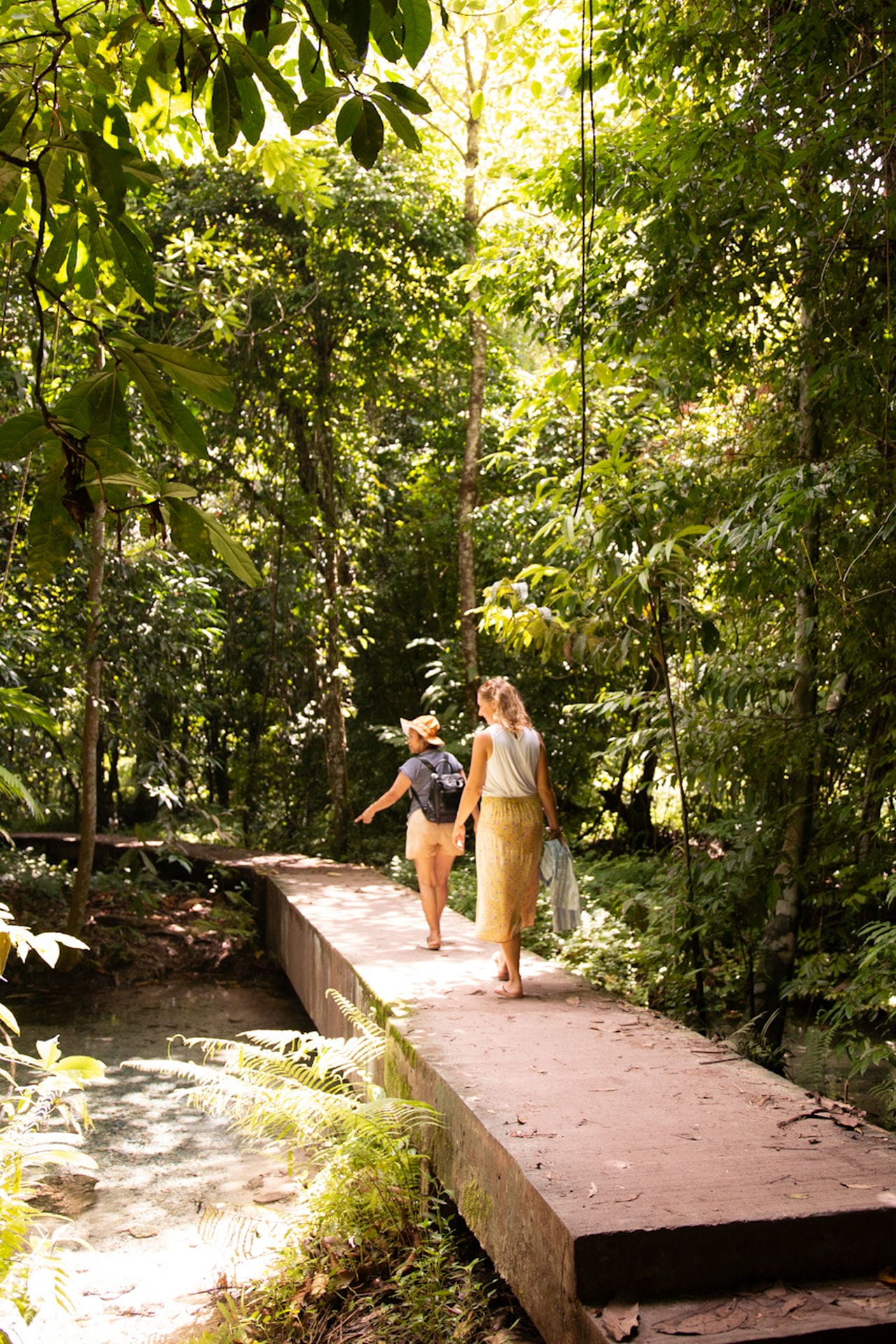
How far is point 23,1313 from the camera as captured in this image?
10.7 feet

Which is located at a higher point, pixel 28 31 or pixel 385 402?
pixel 385 402

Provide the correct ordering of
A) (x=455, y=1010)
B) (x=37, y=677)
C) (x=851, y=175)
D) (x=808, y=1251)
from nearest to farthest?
(x=808, y=1251) → (x=851, y=175) → (x=455, y=1010) → (x=37, y=677)

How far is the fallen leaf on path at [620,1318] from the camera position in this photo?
2676 millimetres

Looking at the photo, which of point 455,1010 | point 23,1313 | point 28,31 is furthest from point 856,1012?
point 28,31

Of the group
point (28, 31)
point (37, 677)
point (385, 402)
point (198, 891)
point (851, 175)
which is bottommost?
point (198, 891)

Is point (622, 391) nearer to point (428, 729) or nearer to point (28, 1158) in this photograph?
point (428, 729)

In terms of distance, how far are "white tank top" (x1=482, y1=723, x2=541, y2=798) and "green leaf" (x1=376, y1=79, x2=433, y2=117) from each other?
4110 mm

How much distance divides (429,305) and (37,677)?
698 cm

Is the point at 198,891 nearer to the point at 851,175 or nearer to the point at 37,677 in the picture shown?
the point at 37,677

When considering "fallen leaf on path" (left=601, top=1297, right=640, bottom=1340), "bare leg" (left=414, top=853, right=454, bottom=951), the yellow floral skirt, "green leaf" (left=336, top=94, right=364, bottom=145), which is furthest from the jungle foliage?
"fallen leaf on path" (left=601, top=1297, right=640, bottom=1340)

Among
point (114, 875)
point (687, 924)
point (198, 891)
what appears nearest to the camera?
point (687, 924)

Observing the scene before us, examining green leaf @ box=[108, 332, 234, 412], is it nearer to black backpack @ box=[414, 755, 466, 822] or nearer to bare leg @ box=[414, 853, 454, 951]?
black backpack @ box=[414, 755, 466, 822]

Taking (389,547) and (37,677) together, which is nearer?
(37,677)

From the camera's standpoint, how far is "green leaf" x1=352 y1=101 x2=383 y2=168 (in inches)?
→ 80.6
